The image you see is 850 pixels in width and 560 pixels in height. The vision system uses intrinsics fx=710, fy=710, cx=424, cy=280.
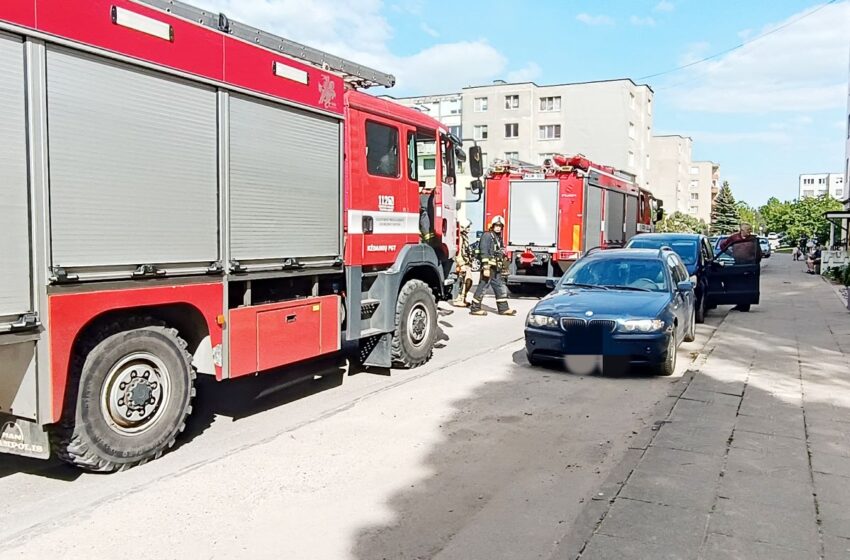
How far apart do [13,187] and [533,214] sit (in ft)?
46.3

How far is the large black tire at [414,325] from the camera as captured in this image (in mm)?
8133

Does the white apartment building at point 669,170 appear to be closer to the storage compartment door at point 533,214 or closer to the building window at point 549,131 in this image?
the building window at point 549,131

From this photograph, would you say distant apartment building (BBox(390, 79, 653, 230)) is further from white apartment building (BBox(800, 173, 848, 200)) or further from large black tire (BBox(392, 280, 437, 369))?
white apartment building (BBox(800, 173, 848, 200))

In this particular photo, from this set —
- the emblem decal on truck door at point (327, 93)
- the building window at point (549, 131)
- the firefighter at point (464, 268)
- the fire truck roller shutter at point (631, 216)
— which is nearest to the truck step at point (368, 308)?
the emblem decal on truck door at point (327, 93)

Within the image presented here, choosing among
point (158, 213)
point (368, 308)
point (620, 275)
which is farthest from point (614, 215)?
point (158, 213)

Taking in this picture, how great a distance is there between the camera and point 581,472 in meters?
5.08

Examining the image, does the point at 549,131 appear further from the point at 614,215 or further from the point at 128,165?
the point at 128,165

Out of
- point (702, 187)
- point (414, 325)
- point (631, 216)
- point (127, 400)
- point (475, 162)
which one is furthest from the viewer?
point (702, 187)

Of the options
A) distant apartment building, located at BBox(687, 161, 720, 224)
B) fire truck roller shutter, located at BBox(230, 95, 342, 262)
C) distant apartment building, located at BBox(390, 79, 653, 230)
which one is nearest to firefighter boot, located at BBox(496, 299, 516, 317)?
fire truck roller shutter, located at BBox(230, 95, 342, 262)

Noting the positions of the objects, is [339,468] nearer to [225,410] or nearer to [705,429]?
[225,410]

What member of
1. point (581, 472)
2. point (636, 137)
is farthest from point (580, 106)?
point (581, 472)

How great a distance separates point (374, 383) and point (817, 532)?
481cm

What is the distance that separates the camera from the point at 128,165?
4816 mm

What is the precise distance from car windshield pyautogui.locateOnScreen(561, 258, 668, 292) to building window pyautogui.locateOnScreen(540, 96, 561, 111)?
5200 cm
